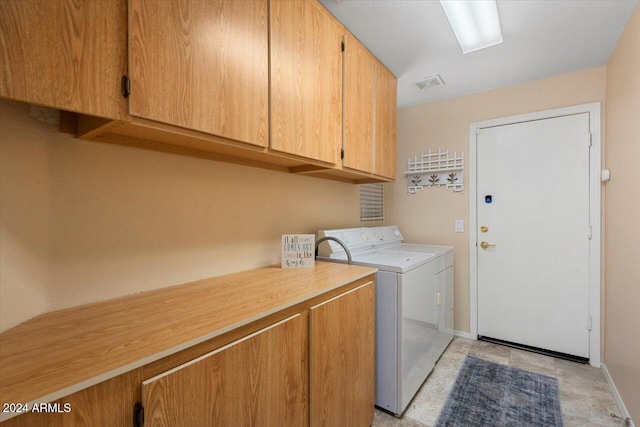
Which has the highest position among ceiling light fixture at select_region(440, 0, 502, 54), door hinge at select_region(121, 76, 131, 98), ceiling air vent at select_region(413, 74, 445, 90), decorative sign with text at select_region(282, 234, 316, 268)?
ceiling air vent at select_region(413, 74, 445, 90)

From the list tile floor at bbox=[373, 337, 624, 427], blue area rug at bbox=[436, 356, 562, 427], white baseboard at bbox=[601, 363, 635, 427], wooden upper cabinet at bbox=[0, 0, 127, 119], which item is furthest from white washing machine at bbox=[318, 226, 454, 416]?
wooden upper cabinet at bbox=[0, 0, 127, 119]

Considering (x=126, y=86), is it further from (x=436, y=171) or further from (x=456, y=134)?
(x=456, y=134)

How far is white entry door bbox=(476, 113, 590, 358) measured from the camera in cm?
234

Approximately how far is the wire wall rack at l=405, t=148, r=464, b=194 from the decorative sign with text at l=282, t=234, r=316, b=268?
1.82 meters

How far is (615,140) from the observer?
1981 millimetres

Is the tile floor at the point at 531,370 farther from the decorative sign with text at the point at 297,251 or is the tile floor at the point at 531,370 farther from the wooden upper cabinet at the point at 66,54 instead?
the wooden upper cabinet at the point at 66,54

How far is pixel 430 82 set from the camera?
254cm

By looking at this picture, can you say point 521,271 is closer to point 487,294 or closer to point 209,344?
point 487,294

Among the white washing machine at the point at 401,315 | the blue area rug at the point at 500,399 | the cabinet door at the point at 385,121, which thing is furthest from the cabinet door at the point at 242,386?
the cabinet door at the point at 385,121

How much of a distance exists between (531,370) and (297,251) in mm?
2146

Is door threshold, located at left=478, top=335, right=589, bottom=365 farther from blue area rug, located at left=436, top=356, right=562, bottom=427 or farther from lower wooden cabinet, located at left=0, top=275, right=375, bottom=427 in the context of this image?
lower wooden cabinet, located at left=0, top=275, right=375, bottom=427

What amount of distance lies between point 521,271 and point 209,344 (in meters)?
2.80

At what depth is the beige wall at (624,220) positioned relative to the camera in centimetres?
156

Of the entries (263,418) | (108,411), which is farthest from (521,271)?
(108,411)
